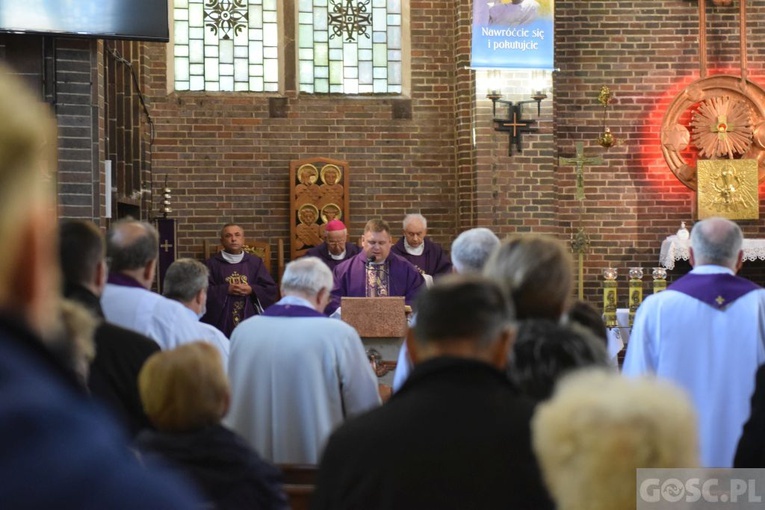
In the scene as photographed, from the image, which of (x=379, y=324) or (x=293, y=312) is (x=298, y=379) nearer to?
(x=293, y=312)

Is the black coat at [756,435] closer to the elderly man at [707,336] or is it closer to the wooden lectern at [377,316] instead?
the elderly man at [707,336]

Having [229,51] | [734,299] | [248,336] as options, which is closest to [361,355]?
[248,336]

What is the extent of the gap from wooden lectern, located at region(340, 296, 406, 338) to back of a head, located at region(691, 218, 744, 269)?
2.73 m

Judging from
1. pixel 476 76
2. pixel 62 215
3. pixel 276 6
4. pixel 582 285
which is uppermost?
pixel 276 6

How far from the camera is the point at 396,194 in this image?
13422 millimetres

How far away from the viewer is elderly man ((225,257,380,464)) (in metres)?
4.94

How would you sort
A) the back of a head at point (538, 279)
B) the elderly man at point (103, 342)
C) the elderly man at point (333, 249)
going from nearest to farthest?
the back of a head at point (538, 279), the elderly man at point (103, 342), the elderly man at point (333, 249)

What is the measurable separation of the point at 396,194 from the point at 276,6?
265 cm

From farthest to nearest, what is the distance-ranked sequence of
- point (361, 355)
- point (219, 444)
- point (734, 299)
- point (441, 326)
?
1. point (734, 299)
2. point (361, 355)
3. point (219, 444)
4. point (441, 326)

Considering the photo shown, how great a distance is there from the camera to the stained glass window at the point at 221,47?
13.2 meters

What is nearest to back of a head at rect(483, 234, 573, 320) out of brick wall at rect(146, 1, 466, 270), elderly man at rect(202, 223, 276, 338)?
elderly man at rect(202, 223, 276, 338)

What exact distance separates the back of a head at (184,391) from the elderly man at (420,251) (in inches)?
310

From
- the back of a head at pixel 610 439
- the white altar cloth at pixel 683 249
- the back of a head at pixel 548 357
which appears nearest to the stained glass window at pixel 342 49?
the white altar cloth at pixel 683 249

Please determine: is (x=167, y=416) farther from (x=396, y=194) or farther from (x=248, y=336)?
(x=396, y=194)
